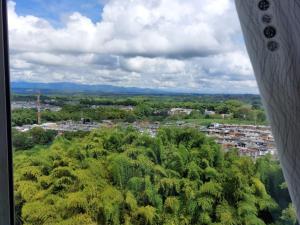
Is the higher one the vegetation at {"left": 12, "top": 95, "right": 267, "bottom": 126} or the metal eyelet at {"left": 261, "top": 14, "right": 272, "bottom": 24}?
the metal eyelet at {"left": 261, "top": 14, "right": 272, "bottom": 24}

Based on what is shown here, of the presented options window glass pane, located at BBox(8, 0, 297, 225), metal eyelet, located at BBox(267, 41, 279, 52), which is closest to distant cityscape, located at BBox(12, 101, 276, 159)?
window glass pane, located at BBox(8, 0, 297, 225)

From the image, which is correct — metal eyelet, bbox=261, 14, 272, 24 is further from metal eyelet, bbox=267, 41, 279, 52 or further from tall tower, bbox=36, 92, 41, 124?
tall tower, bbox=36, 92, 41, 124

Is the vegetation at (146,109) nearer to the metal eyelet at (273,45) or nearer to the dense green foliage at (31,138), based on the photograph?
the dense green foliage at (31,138)

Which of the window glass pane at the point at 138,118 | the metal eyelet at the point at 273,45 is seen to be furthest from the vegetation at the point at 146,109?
the metal eyelet at the point at 273,45

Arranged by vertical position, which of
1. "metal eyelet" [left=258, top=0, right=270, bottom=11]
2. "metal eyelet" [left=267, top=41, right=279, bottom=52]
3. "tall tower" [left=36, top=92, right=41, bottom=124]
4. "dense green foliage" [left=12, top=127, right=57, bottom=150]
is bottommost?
"dense green foliage" [left=12, top=127, right=57, bottom=150]

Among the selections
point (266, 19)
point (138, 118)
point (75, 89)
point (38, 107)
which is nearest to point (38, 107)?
point (38, 107)

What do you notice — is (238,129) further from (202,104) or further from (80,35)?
(80,35)

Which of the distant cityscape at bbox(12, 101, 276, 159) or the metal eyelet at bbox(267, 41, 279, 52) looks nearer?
the metal eyelet at bbox(267, 41, 279, 52)

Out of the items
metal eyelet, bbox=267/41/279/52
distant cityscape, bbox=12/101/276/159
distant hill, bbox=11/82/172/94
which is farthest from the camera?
distant hill, bbox=11/82/172/94

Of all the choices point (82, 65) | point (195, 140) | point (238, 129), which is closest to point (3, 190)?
point (82, 65)

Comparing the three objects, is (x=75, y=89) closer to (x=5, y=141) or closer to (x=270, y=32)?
(x=5, y=141)
